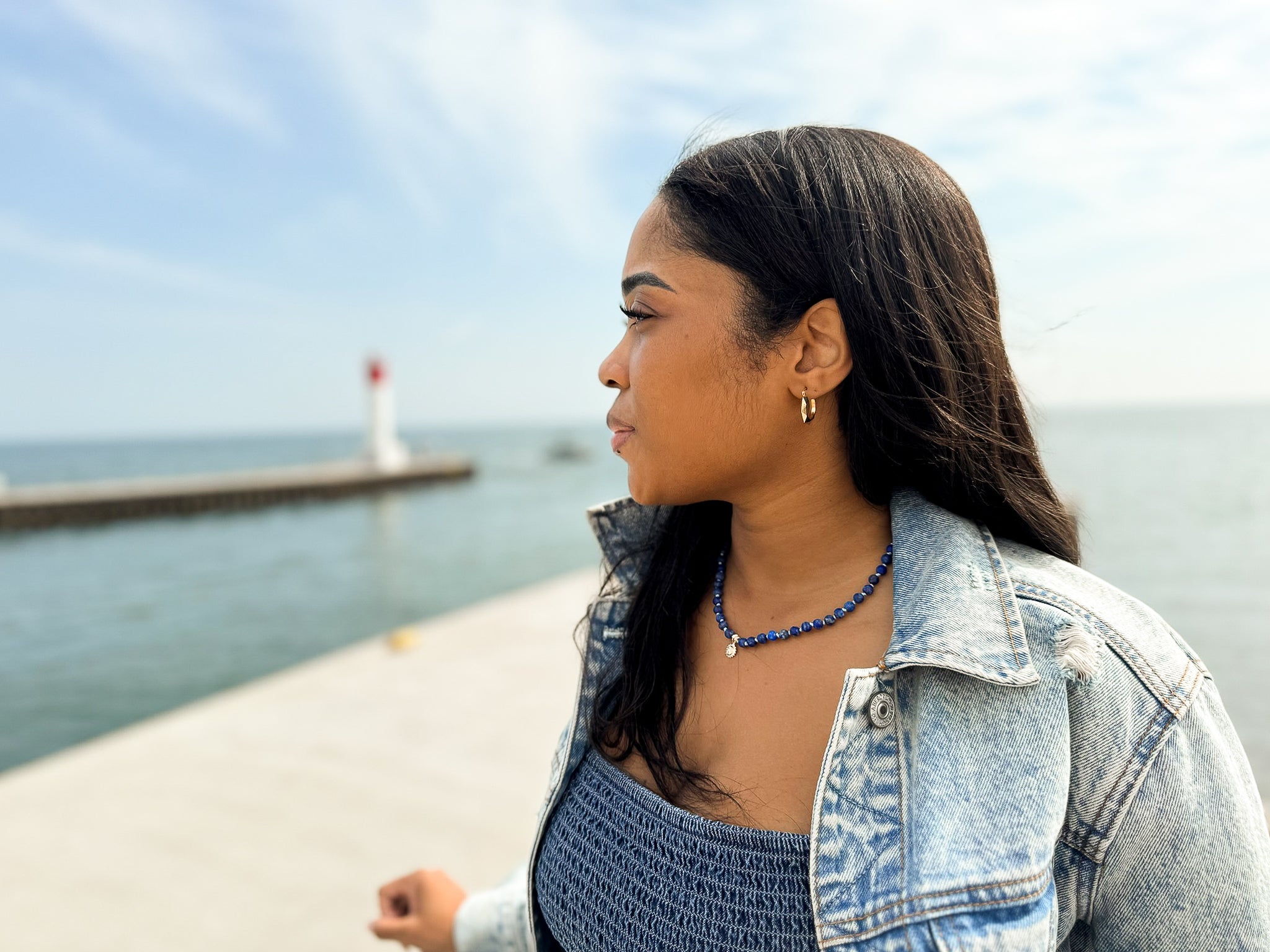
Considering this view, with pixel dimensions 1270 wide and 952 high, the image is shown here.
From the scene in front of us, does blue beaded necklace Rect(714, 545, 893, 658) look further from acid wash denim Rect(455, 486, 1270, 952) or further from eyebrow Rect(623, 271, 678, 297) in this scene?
eyebrow Rect(623, 271, 678, 297)

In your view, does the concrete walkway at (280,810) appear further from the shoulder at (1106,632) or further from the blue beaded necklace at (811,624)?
the shoulder at (1106,632)

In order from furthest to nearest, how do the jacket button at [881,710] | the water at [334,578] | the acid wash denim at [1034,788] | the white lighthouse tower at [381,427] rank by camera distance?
the white lighthouse tower at [381,427] < the water at [334,578] < the jacket button at [881,710] < the acid wash denim at [1034,788]

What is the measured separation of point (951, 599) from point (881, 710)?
0.15 m

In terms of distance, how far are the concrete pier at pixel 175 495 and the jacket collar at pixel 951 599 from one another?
29.9m

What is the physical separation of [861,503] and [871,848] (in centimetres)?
45

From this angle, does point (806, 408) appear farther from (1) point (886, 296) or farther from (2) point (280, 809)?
(2) point (280, 809)

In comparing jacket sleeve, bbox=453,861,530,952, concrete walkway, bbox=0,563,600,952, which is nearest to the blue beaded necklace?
jacket sleeve, bbox=453,861,530,952

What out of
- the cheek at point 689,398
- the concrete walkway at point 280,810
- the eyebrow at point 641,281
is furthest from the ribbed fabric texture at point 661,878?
the concrete walkway at point 280,810

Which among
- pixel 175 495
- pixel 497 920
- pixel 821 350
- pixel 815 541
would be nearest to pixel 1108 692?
pixel 815 541

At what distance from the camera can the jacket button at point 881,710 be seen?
0.99 m

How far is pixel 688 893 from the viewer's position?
41.5 inches

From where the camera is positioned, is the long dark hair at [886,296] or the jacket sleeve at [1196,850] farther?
the long dark hair at [886,296]

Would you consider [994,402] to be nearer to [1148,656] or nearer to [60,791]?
[1148,656]

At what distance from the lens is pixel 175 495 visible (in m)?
27.3
